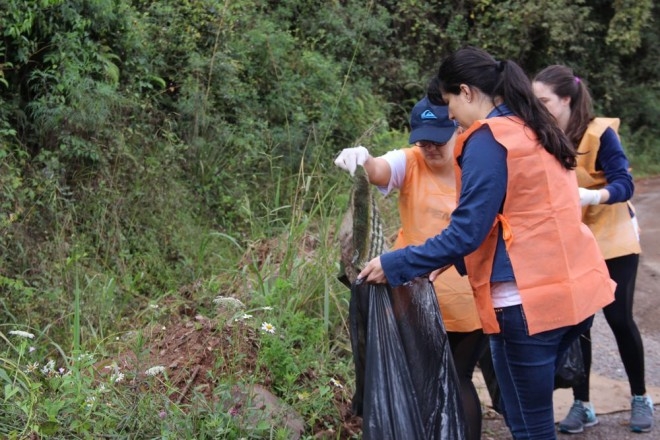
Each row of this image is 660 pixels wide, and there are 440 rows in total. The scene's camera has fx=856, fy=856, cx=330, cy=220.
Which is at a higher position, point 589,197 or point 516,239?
point 516,239

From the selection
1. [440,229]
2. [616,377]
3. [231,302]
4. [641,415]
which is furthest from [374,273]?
[616,377]

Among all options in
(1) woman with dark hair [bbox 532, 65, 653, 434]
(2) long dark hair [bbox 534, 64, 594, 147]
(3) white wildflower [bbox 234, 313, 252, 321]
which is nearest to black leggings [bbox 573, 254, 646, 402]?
(1) woman with dark hair [bbox 532, 65, 653, 434]

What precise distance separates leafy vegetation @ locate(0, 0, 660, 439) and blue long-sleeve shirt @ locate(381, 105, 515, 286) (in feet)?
3.39

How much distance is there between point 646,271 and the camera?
7891mm

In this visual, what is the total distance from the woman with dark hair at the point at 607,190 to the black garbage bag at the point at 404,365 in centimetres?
122

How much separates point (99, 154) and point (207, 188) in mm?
1128

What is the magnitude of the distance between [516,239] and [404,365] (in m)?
0.69

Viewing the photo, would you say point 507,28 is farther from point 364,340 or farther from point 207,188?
point 364,340

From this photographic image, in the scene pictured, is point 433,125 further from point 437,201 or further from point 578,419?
point 578,419

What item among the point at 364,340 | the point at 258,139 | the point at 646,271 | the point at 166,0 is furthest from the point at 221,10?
the point at 364,340

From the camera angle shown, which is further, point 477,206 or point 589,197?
point 589,197

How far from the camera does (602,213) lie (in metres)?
4.29

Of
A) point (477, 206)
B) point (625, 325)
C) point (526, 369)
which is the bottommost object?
point (625, 325)

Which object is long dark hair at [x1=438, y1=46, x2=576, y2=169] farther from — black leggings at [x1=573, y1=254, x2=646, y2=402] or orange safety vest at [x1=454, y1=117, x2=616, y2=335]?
black leggings at [x1=573, y1=254, x2=646, y2=402]
